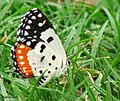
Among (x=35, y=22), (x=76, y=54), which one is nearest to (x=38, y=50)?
(x=35, y=22)

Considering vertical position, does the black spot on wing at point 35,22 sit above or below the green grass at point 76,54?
above

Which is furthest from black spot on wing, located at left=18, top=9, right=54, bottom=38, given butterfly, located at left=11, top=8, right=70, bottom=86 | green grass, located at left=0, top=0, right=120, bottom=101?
green grass, located at left=0, top=0, right=120, bottom=101

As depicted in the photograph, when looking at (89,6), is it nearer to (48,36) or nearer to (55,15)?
(55,15)

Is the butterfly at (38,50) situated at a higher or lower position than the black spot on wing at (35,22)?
lower

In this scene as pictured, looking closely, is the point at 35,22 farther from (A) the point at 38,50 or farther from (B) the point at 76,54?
(B) the point at 76,54

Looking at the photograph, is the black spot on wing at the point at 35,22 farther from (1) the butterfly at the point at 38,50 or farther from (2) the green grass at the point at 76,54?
(2) the green grass at the point at 76,54

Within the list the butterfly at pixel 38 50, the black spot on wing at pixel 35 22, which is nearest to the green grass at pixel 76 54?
the butterfly at pixel 38 50
